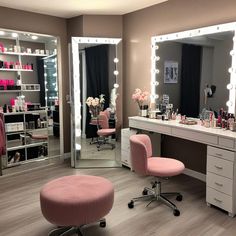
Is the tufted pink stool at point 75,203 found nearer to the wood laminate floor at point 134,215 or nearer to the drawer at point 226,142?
the wood laminate floor at point 134,215

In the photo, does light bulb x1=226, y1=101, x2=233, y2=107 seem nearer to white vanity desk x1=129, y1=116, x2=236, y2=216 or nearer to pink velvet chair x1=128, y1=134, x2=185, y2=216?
white vanity desk x1=129, y1=116, x2=236, y2=216

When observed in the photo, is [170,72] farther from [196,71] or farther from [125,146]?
[125,146]

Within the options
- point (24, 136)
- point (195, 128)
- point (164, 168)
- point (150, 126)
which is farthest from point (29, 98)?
point (195, 128)

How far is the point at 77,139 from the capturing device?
3.89 meters

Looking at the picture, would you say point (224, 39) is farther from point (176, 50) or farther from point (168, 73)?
point (168, 73)

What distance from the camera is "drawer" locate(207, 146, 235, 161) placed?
2312mm

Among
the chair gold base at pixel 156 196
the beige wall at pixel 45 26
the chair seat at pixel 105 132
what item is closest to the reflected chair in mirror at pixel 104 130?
the chair seat at pixel 105 132

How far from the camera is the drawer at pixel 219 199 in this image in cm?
237

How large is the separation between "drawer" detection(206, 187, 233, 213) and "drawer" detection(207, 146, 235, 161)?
1.18ft

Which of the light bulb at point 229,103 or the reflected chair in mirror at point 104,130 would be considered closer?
the light bulb at point 229,103

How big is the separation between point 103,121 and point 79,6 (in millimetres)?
1679

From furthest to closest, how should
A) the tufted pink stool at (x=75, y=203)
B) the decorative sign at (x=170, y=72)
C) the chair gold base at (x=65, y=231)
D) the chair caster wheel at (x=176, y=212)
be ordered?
the decorative sign at (x=170, y=72) < the chair caster wheel at (x=176, y=212) < the chair gold base at (x=65, y=231) < the tufted pink stool at (x=75, y=203)

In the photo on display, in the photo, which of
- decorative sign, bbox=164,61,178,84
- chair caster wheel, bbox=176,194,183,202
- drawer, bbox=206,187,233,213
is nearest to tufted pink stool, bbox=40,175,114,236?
chair caster wheel, bbox=176,194,183,202

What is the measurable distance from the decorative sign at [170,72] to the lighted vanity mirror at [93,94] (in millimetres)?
747
